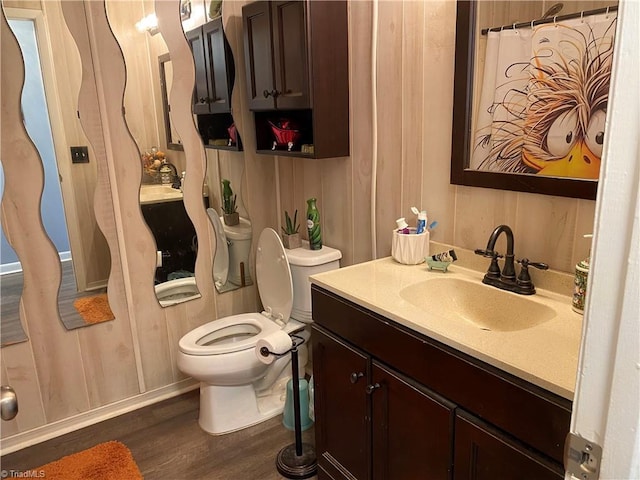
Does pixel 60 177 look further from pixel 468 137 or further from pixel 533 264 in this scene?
pixel 533 264

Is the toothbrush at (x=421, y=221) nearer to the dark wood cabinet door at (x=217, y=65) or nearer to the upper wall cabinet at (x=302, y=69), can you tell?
the upper wall cabinet at (x=302, y=69)

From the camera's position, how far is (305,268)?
221cm

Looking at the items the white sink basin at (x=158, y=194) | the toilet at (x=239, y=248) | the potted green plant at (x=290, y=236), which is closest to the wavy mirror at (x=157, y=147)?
the white sink basin at (x=158, y=194)

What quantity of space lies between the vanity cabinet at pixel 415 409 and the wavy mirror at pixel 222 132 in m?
1.04

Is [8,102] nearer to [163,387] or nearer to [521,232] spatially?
[163,387]

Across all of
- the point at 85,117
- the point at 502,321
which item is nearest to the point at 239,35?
the point at 85,117

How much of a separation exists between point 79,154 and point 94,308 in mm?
738

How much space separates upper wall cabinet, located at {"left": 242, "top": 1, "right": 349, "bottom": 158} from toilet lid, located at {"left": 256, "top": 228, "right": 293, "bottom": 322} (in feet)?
1.45

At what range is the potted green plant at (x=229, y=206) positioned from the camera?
2490mm

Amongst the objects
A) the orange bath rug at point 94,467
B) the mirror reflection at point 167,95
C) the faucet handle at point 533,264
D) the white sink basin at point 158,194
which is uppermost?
the mirror reflection at point 167,95

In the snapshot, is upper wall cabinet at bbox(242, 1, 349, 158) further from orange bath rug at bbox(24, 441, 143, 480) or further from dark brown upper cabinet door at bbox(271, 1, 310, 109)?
orange bath rug at bbox(24, 441, 143, 480)

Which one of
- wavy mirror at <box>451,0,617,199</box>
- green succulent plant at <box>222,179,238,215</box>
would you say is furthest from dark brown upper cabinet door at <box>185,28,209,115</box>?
wavy mirror at <box>451,0,617,199</box>

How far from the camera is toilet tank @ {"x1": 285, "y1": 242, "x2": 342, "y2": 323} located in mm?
2203

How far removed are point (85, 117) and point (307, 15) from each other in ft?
3.55
